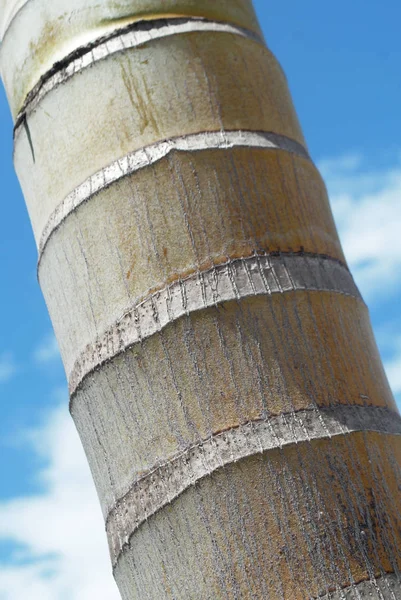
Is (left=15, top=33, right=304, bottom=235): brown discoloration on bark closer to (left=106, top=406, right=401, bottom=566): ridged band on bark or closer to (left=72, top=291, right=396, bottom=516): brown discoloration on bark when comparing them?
(left=72, top=291, right=396, bottom=516): brown discoloration on bark

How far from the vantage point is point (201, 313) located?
1305 mm

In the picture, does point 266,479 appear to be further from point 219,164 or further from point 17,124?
point 17,124

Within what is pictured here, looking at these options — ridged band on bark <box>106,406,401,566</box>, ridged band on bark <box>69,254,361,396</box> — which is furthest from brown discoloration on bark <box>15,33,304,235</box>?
ridged band on bark <box>106,406,401,566</box>

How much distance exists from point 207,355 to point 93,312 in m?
0.20

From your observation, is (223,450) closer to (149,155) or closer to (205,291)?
(205,291)

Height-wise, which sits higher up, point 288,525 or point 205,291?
point 205,291

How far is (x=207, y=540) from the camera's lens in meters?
1.24

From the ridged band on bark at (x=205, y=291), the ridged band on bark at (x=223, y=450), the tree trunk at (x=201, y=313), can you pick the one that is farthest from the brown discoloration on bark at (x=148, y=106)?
the ridged band on bark at (x=223, y=450)

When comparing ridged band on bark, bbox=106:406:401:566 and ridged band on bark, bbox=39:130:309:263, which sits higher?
ridged band on bark, bbox=39:130:309:263

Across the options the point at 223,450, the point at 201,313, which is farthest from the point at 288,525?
the point at 201,313

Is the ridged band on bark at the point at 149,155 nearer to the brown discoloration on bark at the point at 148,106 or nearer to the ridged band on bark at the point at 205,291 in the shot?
the brown discoloration on bark at the point at 148,106

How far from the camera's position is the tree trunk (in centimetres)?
125

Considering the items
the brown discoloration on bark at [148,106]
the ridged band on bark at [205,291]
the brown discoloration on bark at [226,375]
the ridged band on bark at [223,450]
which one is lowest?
the ridged band on bark at [223,450]

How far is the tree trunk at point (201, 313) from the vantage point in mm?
1246
